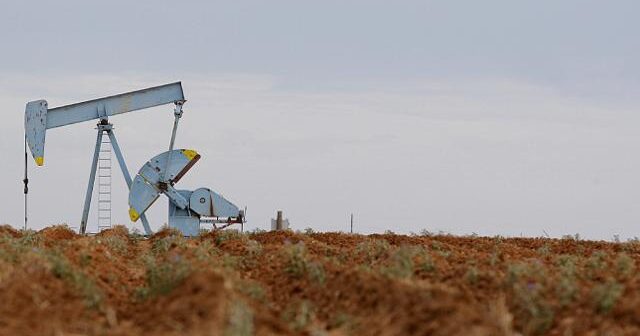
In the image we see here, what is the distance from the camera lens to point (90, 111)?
28750 millimetres

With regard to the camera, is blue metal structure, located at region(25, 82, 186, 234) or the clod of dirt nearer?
the clod of dirt

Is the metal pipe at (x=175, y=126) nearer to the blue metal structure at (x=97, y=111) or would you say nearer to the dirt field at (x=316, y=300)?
the blue metal structure at (x=97, y=111)

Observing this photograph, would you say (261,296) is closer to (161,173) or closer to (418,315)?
(418,315)

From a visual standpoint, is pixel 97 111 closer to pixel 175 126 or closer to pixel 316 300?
pixel 175 126

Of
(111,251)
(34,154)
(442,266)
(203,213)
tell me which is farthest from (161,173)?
(442,266)

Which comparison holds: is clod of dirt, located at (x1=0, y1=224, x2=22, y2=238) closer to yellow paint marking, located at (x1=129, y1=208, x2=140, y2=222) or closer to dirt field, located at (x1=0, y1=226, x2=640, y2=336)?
yellow paint marking, located at (x1=129, y1=208, x2=140, y2=222)

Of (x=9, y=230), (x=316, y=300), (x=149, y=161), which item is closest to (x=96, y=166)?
(x=149, y=161)

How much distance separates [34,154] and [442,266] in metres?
18.3

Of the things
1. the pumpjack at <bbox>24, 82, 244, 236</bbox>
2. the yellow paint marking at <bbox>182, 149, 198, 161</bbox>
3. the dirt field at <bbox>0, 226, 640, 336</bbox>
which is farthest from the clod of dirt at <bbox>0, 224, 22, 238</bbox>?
the dirt field at <bbox>0, 226, 640, 336</bbox>

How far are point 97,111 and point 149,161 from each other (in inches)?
79.7

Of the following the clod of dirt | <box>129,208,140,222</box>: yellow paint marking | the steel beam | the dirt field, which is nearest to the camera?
the dirt field

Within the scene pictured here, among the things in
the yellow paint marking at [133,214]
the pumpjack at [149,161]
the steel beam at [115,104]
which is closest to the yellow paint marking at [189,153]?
the pumpjack at [149,161]

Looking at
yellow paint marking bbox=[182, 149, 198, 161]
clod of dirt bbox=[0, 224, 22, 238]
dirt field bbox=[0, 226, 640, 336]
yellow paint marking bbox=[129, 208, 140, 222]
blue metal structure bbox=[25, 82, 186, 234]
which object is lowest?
dirt field bbox=[0, 226, 640, 336]

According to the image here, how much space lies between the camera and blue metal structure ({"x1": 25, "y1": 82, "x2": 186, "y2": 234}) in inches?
1124
